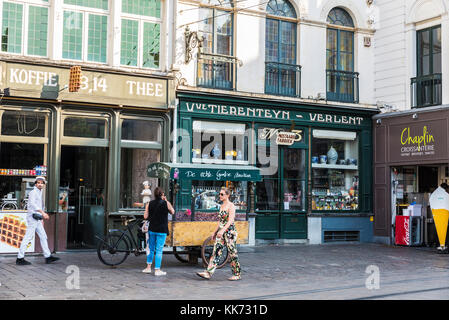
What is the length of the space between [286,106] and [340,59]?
2.93 meters

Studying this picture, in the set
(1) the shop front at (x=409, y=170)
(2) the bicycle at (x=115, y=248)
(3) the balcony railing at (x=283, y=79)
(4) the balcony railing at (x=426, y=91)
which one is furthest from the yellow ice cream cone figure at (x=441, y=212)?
(2) the bicycle at (x=115, y=248)

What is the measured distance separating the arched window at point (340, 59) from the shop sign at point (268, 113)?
26.6 inches

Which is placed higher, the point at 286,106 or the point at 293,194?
the point at 286,106

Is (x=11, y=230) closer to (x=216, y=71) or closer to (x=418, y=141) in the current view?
(x=216, y=71)

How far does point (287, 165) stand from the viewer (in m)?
18.4

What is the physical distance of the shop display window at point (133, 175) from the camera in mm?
15703

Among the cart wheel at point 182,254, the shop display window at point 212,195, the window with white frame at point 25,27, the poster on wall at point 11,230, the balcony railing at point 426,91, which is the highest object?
the window with white frame at point 25,27

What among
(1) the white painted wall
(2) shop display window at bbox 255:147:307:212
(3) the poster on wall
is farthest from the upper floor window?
(3) the poster on wall

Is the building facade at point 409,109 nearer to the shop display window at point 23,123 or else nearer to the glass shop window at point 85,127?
the glass shop window at point 85,127

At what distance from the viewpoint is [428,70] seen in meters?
18.4

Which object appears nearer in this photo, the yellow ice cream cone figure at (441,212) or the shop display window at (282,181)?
the yellow ice cream cone figure at (441,212)

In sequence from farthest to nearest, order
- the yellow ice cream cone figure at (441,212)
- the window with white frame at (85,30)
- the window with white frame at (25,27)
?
the yellow ice cream cone figure at (441,212) < the window with white frame at (85,30) < the window with white frame at (25,27)

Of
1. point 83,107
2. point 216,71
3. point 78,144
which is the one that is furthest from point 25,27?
point 216,71
